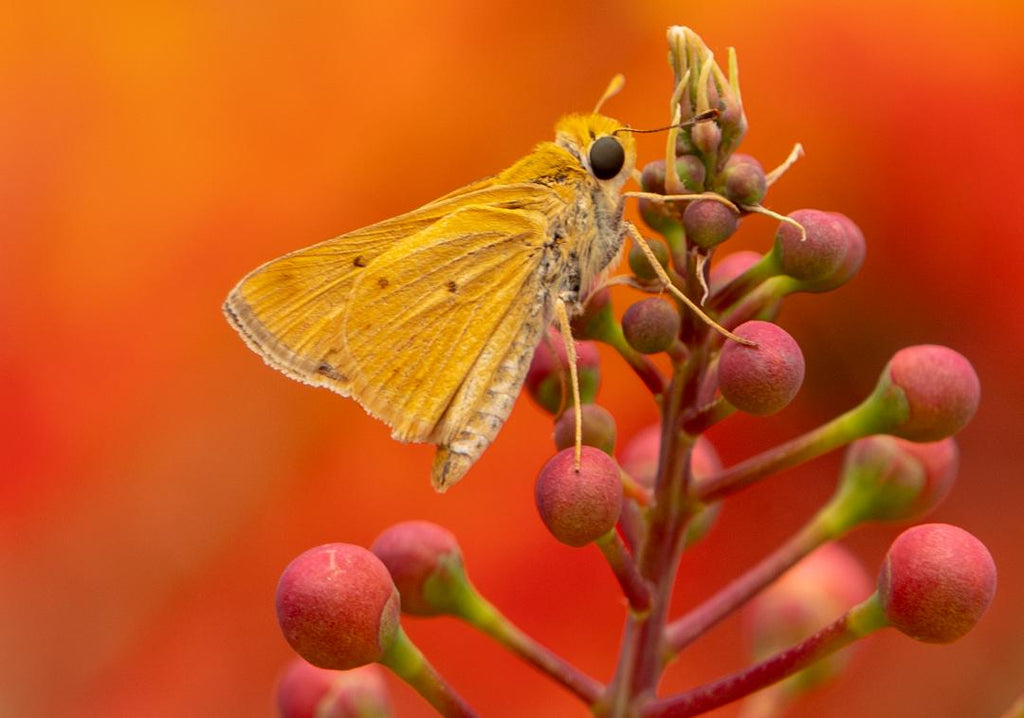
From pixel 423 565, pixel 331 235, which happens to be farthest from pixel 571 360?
pixel 331 235

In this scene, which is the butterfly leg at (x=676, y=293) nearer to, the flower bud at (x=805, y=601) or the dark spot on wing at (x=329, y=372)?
the dark spot on wing at (x=329, y=372)

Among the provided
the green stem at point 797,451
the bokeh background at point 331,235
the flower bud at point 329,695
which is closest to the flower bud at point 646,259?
the green stem at point 797,451

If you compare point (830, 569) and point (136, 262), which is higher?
point (136, 262)

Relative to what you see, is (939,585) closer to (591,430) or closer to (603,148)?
(591,430)

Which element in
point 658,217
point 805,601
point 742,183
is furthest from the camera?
point 805,601

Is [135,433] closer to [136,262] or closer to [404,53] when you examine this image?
[136,262]

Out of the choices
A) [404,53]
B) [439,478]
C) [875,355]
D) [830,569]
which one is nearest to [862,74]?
[875,355]
